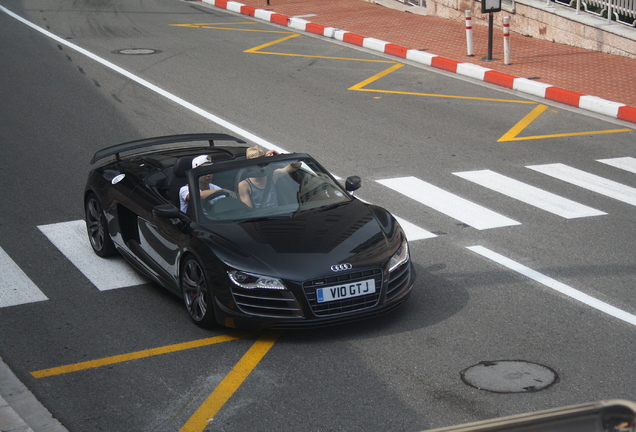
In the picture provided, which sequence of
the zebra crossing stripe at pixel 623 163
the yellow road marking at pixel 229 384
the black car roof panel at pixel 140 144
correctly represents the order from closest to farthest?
the yellow road marking at pixel 229 384, the black car roof panel at pixel 140 144, the zebra crossing stripe at pixel 623 163

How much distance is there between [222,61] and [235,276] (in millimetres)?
12785

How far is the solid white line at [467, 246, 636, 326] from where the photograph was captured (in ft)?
22.9

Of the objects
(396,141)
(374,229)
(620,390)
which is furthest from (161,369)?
(396,141)

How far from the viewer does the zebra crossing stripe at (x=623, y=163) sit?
1164cm

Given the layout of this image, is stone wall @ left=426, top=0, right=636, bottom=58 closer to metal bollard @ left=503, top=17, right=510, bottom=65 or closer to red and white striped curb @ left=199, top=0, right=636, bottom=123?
metal bollard @ left=503, top=17, right=510, bottom=65

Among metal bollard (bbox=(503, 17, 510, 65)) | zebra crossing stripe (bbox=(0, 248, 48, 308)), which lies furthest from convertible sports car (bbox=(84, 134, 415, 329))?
metal bollard (bbox=(503, 17, 510, 65))

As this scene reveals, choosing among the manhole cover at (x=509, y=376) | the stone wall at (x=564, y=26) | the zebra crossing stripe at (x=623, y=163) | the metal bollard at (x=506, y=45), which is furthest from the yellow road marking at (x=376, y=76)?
the manhole cover at (x=509, y=376)

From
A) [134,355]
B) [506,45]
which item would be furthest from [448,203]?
[506,45]

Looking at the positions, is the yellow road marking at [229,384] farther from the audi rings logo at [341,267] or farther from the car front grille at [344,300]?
the audi rings logo at [341,267]

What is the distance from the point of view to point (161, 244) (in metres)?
7.62

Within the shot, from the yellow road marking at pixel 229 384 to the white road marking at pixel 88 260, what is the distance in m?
1.97

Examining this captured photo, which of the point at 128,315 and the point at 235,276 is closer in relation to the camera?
the point at 235,276

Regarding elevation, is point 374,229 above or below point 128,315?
above

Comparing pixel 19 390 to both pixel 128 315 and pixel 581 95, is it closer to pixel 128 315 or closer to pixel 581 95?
pixel 128 315
